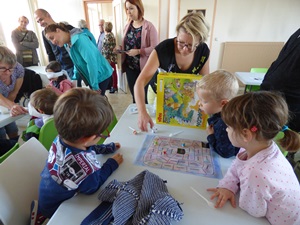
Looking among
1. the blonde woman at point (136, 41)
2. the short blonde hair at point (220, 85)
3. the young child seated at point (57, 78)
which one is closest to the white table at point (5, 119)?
the young child seated at point (57, 78)

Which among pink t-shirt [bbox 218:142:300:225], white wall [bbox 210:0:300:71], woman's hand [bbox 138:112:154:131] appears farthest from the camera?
white wall [bbox 210:0:300:71]

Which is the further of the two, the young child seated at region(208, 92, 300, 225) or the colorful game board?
the colorful game board

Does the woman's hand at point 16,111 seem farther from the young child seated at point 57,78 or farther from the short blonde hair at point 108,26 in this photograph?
the short blonde hair at point 108,26

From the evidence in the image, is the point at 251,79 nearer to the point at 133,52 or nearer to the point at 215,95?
the point at 133,52

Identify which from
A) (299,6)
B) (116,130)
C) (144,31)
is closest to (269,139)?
(116,130)

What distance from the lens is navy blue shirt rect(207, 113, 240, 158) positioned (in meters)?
0.86

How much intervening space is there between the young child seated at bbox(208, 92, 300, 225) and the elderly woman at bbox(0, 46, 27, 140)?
1435 mm

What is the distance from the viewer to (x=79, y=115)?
2.22 ft

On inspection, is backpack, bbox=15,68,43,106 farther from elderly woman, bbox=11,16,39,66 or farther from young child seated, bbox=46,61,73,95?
elderly woman, bbox=11,16,39,66

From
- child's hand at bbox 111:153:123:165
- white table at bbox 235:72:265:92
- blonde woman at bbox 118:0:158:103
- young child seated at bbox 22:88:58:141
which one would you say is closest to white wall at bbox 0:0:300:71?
blonde woman at bbox 118:0:158:103

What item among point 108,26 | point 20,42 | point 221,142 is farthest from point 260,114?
point 20,42

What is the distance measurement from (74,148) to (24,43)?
383 centimetres

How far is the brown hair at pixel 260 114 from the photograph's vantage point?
63 cm

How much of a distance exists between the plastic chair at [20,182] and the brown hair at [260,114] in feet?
2.90
